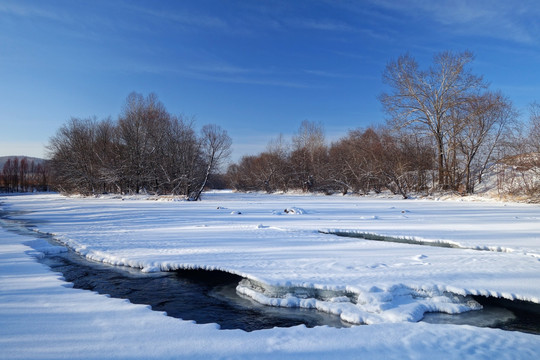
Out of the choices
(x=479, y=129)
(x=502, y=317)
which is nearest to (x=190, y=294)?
(x=502, y=317)

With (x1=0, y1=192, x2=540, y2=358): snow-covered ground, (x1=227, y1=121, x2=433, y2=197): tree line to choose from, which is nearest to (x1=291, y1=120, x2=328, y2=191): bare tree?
(x1=227, y1=121, x2=433, y2=197): tree line

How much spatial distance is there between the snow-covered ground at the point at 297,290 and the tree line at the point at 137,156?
21676 millimetres

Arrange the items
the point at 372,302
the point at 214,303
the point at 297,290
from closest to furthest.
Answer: the point at 372,302, the point at 214,303, the point at 297,290

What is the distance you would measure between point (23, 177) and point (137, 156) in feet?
223

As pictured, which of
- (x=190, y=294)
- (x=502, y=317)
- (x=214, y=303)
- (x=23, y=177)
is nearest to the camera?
(x=502, y=317)

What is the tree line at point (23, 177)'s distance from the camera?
269ft

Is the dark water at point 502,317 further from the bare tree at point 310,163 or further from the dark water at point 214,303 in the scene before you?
the bare tree at point 310,163

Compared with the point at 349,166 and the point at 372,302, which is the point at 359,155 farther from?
the point at 372,302

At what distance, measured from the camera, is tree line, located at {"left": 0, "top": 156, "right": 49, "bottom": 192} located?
8188cm

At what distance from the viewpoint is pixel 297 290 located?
253 inches

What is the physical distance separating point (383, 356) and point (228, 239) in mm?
7767

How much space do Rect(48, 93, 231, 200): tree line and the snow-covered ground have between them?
2168 cm

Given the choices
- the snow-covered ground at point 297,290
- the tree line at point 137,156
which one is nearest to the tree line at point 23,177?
the tree line at point 137,156

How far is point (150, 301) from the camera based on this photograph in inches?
241
